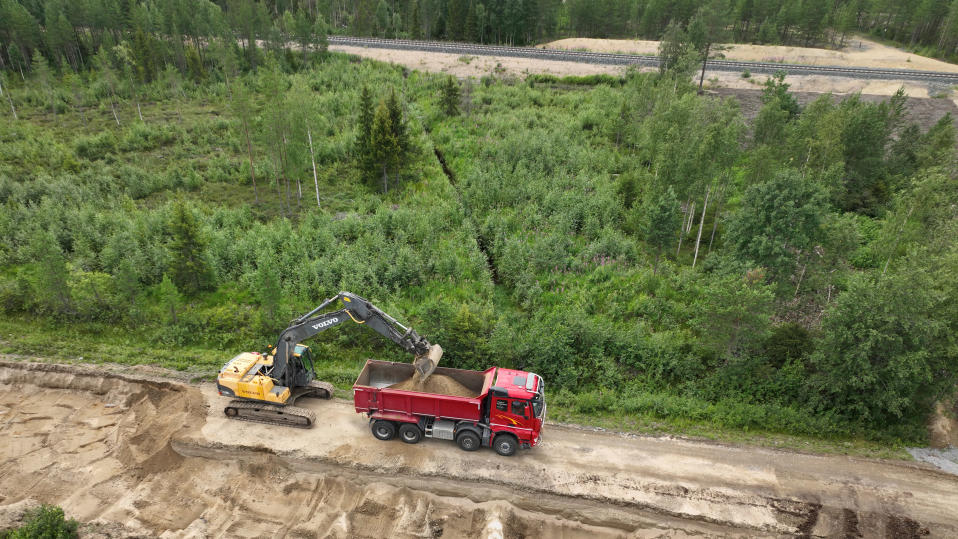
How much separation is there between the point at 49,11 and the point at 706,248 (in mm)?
85754

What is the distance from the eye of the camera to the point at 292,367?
18.8 m

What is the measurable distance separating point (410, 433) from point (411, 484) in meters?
1.86

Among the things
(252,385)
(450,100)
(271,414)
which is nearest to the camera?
(252,385)

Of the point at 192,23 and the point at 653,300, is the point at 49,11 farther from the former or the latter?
the point at 653,300

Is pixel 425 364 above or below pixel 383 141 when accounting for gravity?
below

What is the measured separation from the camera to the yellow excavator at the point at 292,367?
17.9m

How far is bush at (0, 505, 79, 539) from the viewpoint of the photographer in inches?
536

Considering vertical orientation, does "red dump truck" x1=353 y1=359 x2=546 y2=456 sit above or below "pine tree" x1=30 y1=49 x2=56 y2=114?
below

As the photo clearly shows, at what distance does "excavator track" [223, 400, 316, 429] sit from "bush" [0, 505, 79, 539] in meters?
Result: 5.50

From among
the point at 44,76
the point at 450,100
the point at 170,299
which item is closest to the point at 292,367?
the point at 170,299

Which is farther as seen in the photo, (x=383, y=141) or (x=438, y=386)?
(x=383, y=141)

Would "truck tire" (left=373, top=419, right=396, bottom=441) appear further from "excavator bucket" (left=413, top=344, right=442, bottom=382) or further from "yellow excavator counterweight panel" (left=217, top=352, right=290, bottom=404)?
"yellow excavator counterweight panel" (left=217, top=352, right=290, bottom=404)

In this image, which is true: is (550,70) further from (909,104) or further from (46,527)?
(46,527)

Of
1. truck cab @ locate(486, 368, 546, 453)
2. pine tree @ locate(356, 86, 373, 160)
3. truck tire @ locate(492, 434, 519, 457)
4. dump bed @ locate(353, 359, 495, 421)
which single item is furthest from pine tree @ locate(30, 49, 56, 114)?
truck tire @ locate(492, 434, 519, 457)
